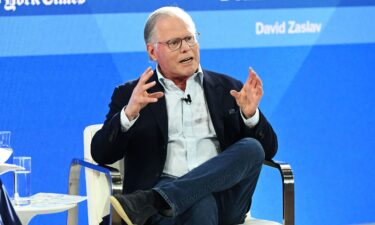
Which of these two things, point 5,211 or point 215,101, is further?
point 215,101

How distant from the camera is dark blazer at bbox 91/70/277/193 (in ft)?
13.8

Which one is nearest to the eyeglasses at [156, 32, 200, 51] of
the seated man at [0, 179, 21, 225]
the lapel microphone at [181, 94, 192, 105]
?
the lapel microphone at [181, 94, 192, 105]

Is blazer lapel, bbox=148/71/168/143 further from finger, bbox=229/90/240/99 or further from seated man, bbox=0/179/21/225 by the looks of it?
seated man, bbox=0/179/21/225

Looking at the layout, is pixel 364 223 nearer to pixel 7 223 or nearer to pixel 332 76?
pixel 332 76

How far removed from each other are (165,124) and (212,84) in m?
0.34

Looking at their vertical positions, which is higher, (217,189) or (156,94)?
(156,94)

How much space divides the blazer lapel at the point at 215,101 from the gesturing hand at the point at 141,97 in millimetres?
401

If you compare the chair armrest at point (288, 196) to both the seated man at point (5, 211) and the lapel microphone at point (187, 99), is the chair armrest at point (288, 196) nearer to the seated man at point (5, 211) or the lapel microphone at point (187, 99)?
the lapel microphone at point (187, 99)

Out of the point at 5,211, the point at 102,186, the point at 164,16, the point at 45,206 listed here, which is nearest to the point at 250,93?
the point at 164,16

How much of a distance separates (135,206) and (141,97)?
1.60ft

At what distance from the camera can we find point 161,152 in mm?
4277

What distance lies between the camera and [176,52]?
14.3ft

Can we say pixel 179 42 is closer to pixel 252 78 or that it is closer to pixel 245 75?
pixel 252 78

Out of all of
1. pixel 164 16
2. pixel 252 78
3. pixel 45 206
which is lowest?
pixel 45 206
